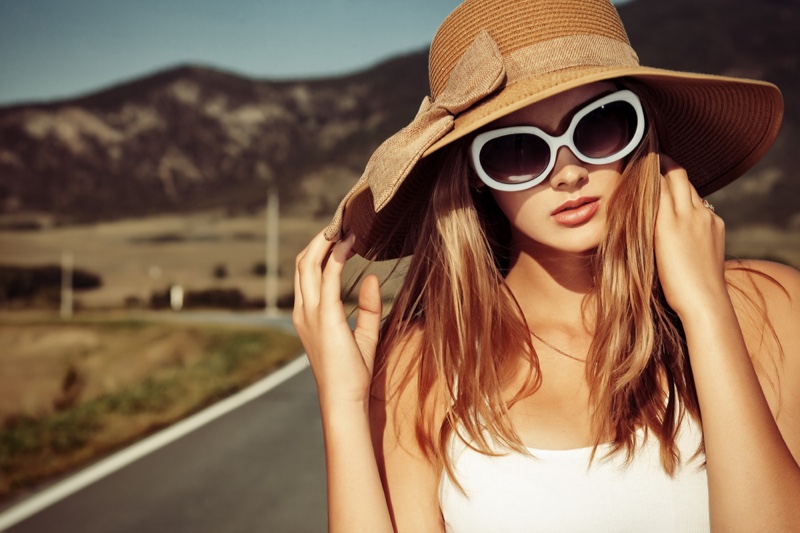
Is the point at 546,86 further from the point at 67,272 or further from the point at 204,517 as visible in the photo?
the point at 67,272

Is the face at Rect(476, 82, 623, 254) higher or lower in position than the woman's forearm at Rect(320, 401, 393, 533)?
higher

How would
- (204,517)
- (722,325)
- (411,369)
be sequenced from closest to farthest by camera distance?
(722,325) → (411,369) → (204,517)

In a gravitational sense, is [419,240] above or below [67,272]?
above

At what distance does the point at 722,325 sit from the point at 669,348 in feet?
1.37

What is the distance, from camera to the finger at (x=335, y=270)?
7.85ft

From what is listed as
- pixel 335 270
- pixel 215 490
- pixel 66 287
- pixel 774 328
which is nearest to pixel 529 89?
pixel 335 270

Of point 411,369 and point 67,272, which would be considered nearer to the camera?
point 411,369

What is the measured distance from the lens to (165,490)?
5.77 meters

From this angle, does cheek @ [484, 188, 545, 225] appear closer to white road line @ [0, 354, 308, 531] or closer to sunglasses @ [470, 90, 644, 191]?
sunglasses @ [470, 90, 644, 191]

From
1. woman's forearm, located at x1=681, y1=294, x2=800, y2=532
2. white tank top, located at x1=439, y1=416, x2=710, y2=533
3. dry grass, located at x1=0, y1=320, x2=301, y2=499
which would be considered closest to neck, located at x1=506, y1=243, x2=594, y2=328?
white tank top, located at x1=439, y1=416, x2=710, y2=533

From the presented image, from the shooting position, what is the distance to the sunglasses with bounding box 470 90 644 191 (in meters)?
2.34

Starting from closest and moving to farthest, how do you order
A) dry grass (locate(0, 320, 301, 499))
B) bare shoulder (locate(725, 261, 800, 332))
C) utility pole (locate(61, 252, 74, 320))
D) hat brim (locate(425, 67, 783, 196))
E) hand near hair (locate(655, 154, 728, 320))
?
1. hand near hair (locate(655, 154, 728, 320))
2. hat brim (locate(425, 67, 783, 196))
3. bare shoulder (locate(725, 261, 800, 332))
4. dry grass (locate(0, 320, 301, 499))
5. utility pole (locate(61, 252, 74, 320))

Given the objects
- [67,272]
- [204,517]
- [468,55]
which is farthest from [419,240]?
[67,272]

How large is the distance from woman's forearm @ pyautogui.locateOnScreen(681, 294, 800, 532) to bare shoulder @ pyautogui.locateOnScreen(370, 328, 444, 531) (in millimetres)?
764
